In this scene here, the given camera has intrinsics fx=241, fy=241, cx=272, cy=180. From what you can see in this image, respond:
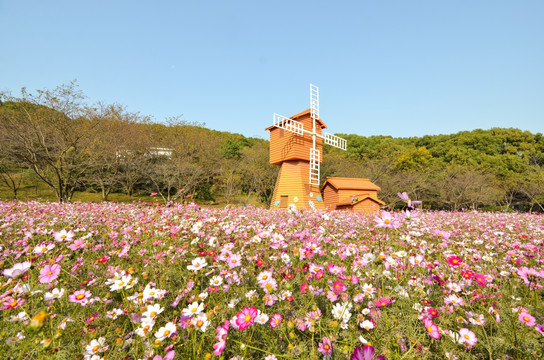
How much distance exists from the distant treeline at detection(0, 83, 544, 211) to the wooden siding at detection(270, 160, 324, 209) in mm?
7042

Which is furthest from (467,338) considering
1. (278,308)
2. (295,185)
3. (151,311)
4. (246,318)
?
(295,185)

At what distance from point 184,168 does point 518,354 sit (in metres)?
24.4

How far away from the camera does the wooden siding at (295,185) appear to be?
57.4 feet

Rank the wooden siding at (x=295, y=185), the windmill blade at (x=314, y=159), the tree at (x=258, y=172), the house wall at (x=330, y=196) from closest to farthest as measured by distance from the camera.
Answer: the wooden siding at (x=295, y=185) < the house wall at (x=330, y=196) < the windmill blade at (x=314, y=159) < the tree at (x=258, y=172)

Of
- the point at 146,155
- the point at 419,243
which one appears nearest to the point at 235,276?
the point at 419,243

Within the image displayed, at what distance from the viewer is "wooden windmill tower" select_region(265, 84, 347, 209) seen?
17656 millimetres

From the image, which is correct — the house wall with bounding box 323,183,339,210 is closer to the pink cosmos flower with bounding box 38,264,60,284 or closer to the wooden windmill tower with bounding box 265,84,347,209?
the wooden windmill tower with bounding box 265,84,347,209

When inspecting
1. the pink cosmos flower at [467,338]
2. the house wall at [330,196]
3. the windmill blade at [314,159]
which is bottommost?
the house wall at [330,196]

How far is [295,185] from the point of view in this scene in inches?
695

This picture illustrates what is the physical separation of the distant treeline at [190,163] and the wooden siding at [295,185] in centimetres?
704

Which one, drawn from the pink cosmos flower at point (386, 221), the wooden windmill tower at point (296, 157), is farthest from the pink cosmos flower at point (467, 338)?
the wooden windmill tower at point (296, 157)

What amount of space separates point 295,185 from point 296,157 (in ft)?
6.81

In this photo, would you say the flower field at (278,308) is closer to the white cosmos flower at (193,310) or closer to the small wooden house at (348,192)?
the white cosmos flower at (193,310)

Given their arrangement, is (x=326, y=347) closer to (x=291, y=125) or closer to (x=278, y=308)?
(x=278, y=308)
